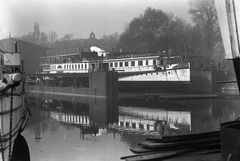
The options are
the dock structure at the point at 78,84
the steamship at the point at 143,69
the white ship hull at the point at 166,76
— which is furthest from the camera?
the steamship at the point at 143,69

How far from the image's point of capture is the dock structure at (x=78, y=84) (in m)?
31.6

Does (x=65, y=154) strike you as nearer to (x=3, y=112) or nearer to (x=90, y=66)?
(x=3, y=112)

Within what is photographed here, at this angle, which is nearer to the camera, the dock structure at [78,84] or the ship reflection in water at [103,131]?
the ship reflection in water at [103,131]

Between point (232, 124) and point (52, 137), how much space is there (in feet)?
32.9

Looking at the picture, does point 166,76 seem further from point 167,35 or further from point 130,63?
point 167,35

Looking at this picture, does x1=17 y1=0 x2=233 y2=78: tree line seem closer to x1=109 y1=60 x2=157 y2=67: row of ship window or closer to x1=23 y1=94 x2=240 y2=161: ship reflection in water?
x1=109 y1=60 x2=157 y2=67: row of ship window

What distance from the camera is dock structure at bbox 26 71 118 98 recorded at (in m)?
31.6

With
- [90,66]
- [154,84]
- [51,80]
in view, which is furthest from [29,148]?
[51,80]

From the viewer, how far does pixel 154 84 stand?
34375mm

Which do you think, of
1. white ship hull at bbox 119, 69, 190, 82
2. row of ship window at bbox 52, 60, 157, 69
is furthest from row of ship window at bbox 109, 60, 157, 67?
white ship hull at bbox 119, 69, 190, 82

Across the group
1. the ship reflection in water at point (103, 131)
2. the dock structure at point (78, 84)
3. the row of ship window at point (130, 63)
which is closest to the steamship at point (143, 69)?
the row of ship window at point (130, 63)

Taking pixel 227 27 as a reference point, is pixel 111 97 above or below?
below

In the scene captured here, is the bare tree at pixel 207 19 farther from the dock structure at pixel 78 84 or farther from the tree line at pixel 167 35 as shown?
the dock structure at pixel 78 84

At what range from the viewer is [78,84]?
40.1 m
